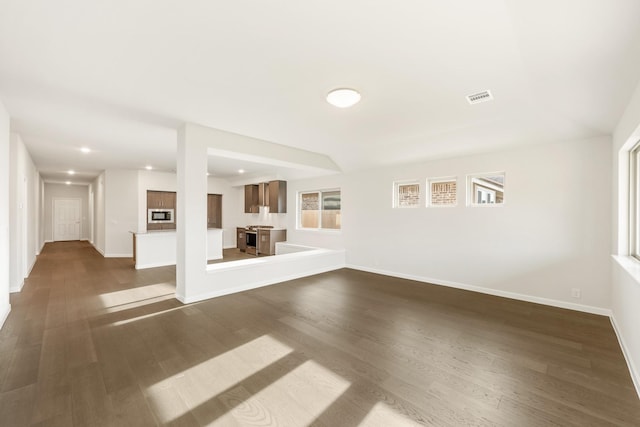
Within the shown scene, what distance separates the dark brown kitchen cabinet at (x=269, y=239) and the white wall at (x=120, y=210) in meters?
3.85

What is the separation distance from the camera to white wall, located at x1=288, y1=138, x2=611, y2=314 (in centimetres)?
376

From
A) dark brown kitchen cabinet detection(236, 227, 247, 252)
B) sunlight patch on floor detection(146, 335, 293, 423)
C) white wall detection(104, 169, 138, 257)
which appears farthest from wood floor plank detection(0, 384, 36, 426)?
dark brown kitchen cabinet detection(236, 227, 247, 252)

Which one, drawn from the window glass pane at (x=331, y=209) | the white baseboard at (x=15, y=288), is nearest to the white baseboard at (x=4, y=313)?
the white baseboard at (x=15, y=288)

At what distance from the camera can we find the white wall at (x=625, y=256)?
7.57 ft

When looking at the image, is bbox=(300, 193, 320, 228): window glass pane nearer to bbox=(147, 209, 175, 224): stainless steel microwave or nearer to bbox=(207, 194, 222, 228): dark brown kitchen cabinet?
bbox=(207, 194, 222, 228): dark brown kitchen cabinet

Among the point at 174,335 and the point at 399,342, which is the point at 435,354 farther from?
the point at 174,335

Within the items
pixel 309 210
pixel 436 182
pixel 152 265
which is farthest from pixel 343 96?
pixel 152 265

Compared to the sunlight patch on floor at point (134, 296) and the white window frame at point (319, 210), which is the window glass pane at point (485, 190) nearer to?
the white window frame at point (319, 210)

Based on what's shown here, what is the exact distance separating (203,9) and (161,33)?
0.47 metres

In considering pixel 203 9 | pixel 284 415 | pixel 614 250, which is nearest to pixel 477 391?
pixel 284 415

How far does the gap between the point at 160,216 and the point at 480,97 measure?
932cm

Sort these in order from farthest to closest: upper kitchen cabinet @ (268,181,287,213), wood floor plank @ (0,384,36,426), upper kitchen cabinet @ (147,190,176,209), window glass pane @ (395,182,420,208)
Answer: upper kitchen cabinet @ (147,190,176,209) < upper kitchen cabinet @ (268,181,287,213) < window glass pane @ (395,182,420,208) < wood floor plank @ (0,384,36,426)

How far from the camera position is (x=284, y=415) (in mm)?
1812

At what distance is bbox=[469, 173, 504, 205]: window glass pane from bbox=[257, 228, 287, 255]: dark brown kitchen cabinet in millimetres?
5480
